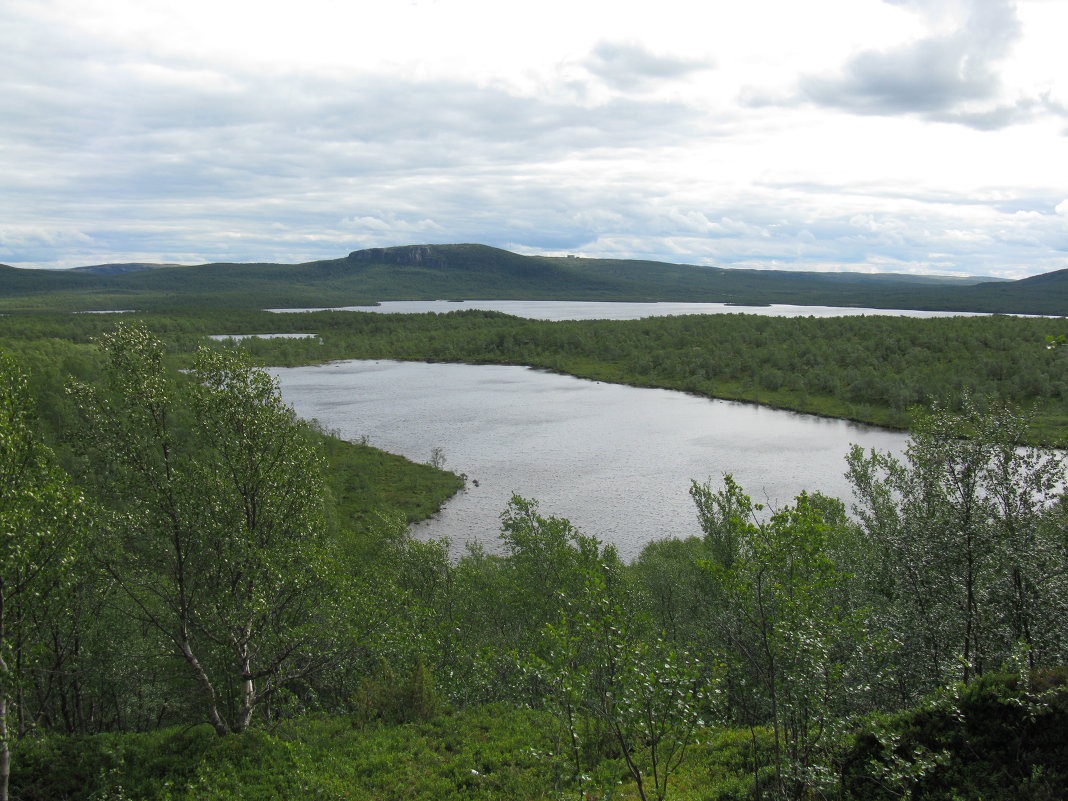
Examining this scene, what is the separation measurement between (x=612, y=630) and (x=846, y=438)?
85.1 metres

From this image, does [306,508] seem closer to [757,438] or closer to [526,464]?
[526,464]

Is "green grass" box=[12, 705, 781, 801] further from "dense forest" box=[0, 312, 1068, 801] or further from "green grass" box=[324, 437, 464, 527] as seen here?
"green grass" box=[324, 437, 464, 527]

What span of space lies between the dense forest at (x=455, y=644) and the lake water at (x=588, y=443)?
62.9 feet

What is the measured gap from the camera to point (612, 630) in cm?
1038

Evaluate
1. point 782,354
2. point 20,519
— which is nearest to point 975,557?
point 20,519

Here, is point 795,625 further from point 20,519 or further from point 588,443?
point 588,443

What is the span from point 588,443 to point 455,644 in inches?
2504

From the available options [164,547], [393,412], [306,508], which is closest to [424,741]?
[306,508]

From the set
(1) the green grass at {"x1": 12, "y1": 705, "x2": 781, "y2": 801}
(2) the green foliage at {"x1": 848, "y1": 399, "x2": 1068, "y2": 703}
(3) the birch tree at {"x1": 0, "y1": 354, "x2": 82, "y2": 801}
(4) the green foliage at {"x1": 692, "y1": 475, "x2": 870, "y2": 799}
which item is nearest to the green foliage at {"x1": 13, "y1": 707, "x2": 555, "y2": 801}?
(1) the green grass at {"x1": 12, "y1": 705, "x2": 781, "y2": 801}

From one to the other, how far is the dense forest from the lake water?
1918 cm

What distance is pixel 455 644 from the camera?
70.2 ft

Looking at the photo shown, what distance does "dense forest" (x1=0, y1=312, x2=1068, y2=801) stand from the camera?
11.0m

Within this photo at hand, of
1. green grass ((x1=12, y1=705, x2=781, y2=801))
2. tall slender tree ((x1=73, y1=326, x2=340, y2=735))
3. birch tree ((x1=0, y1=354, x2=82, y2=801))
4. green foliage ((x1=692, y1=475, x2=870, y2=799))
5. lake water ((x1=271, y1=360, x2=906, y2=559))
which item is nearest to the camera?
green foliage ((x1=692, y1=475, x2=870, y2=799))

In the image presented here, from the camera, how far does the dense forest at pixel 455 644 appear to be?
11.0 m
